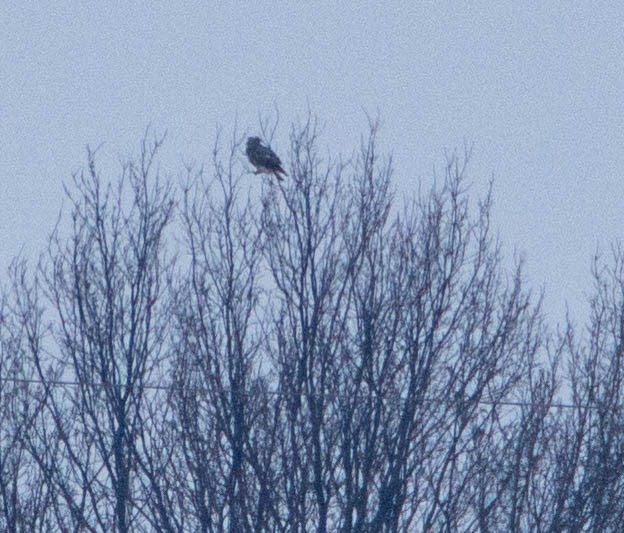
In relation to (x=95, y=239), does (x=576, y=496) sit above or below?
below

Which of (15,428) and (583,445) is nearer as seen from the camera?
(15,428)

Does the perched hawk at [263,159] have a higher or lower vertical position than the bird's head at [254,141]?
lower

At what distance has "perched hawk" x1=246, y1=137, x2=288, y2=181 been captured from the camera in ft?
37.2

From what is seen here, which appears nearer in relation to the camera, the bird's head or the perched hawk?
the perched hawk

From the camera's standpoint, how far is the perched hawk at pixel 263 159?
37.2ft

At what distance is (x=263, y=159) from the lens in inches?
454

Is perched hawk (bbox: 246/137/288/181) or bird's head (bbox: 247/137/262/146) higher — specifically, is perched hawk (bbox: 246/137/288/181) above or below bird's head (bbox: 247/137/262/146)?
below

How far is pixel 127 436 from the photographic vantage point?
11219mm

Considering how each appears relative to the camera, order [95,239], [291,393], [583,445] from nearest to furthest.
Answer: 1. [291,393]
2. [95,239]
3. [583,445]

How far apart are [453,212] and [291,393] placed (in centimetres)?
205

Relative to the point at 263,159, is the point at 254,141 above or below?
above

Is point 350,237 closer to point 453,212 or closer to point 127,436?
point 453,212

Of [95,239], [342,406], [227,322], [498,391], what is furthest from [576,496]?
[95,239]

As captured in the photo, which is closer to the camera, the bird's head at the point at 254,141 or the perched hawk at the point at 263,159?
the perched hawk at the point at 263,159
